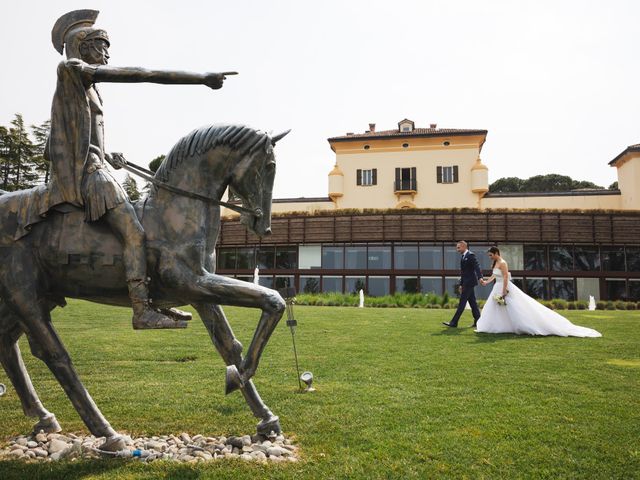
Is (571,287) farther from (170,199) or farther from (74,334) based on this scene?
(170,199)

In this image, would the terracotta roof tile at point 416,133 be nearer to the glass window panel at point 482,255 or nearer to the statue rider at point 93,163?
the glass window panel at point 482,255

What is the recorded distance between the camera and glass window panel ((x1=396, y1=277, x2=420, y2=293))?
34678mm

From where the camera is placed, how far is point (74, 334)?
40.4ft

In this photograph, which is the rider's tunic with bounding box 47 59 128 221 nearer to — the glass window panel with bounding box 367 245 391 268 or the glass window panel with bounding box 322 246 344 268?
the glass window panel with bounding box 367 245 391 268

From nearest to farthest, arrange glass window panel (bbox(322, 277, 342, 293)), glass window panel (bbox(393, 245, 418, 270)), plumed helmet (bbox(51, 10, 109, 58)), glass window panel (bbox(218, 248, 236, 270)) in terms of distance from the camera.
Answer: plumed helmet (bbox(51, 10, 109, 58)), glass window panel (bbox(393, 245, 418, 270)), glass window panel (bbox(322, 277, 342, 293)), glass window panel (bbox(218, 248, 236, 270))

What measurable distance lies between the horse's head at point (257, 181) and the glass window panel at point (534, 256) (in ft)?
110

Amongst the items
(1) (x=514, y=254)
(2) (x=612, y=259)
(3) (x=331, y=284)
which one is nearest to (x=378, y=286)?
(3) (x=331, y=284)

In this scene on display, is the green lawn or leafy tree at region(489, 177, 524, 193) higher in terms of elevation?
leafy tree at region(489, 177, 524, 193)

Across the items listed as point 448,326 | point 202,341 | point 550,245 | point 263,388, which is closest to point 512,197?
point 550,245

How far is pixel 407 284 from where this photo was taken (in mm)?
34875

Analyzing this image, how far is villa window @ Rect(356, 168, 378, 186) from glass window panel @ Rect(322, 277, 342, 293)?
19500mm

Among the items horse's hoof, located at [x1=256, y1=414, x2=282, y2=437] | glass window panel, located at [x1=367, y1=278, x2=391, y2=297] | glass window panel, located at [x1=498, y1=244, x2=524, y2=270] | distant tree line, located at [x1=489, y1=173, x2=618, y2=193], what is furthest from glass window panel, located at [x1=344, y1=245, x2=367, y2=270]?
distant tree line, located at [x1=489, y1=173, x2=618, y2=193]

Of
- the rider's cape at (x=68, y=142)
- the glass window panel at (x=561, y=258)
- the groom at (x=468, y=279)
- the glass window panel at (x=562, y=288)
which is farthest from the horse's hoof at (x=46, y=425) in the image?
the glass window panel at (x=561, y=258)

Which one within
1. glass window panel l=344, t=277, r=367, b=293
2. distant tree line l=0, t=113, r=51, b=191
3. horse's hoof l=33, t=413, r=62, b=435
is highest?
distant tree line l=0, t=113, r=51, b=191
